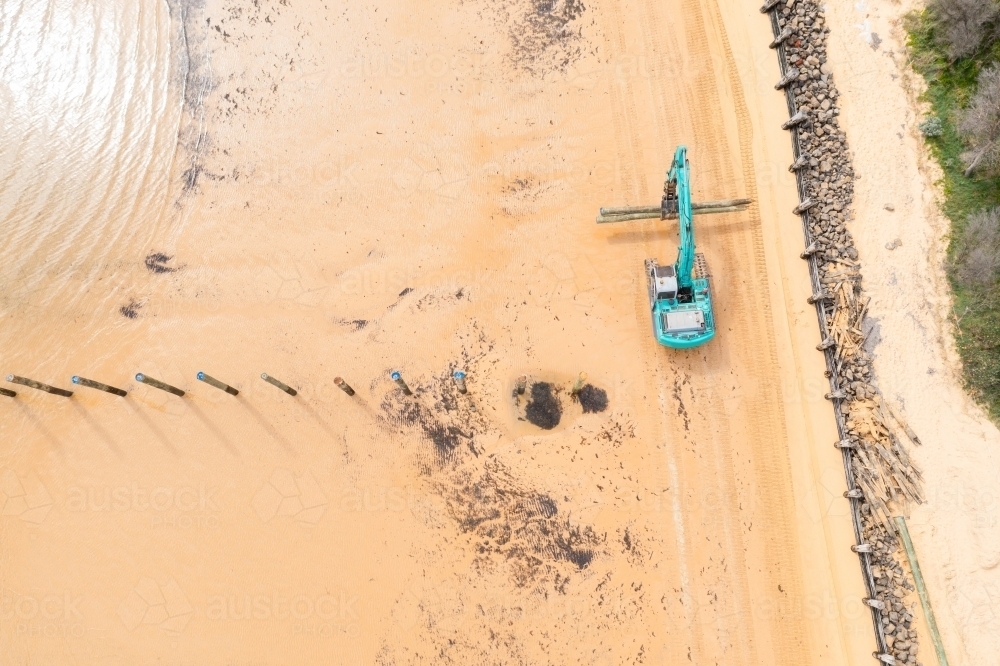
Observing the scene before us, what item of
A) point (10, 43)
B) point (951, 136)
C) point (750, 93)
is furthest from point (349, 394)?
point (951, 136)

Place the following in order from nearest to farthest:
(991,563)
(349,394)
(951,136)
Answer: (991,563) → (951,136) → (349,394)

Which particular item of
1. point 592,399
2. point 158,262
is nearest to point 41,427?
point 158,262

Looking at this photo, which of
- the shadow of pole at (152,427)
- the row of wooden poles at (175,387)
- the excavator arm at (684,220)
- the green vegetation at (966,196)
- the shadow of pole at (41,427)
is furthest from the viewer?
the shadow of pole at (41,427)

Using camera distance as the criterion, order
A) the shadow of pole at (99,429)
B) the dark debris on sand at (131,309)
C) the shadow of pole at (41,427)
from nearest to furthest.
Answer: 1. the shadow of pole at (99,429)
2. the shadow of pole at (41,427)
3. the dark debris on sand at (131,309)

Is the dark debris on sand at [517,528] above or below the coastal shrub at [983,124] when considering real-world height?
below

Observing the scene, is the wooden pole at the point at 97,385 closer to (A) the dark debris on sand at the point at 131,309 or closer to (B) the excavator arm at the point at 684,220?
(A) the dark debris on sand at the point at 131,309

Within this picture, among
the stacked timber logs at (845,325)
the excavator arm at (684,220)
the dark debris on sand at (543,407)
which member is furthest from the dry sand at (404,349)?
the excavator arm at (684,220)

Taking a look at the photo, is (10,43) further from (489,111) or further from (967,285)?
(967,285)

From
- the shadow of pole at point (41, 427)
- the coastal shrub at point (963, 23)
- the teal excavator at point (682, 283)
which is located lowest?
the shadow of pole at point (41, 427)
